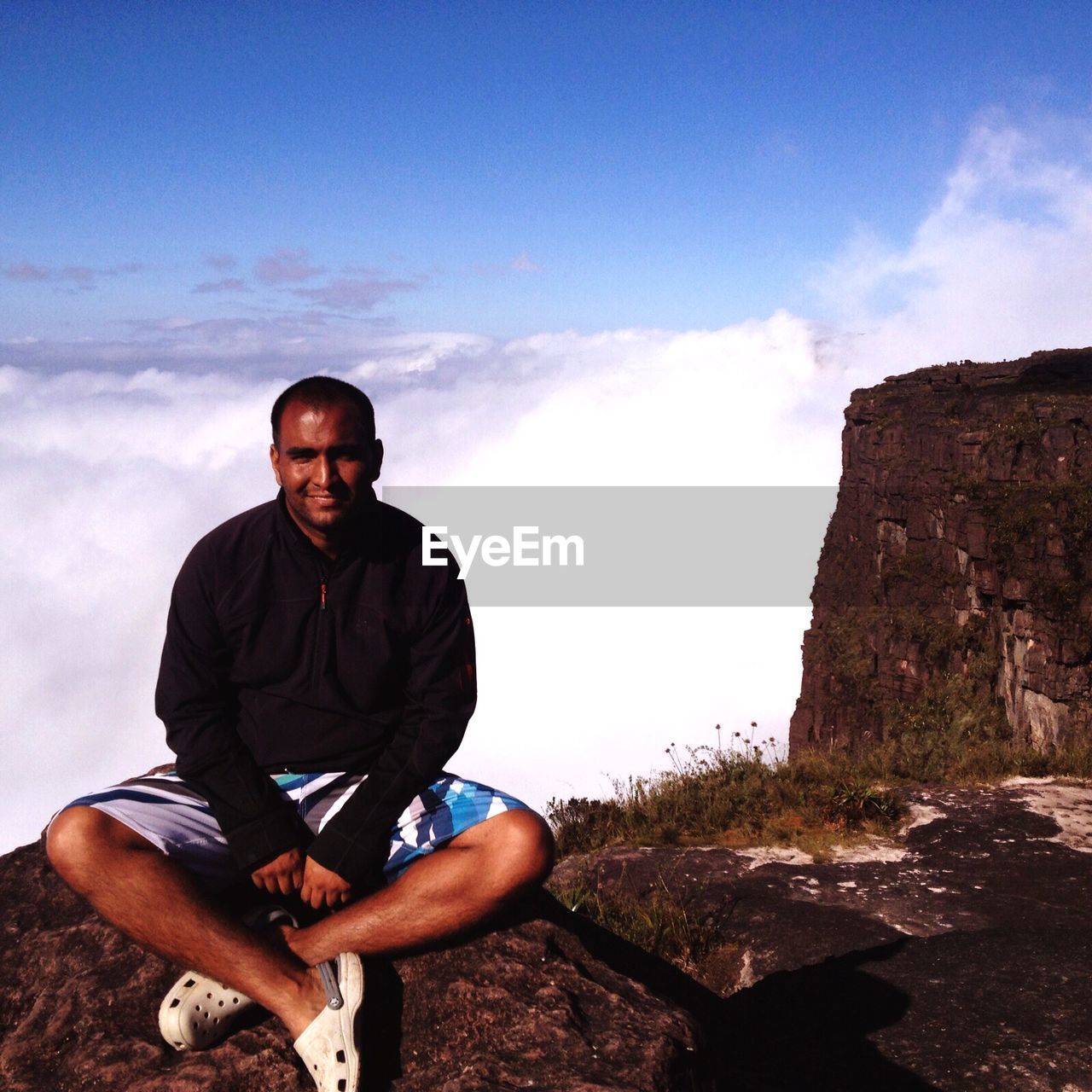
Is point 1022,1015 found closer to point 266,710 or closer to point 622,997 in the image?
point 622,997

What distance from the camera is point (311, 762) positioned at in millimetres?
3615

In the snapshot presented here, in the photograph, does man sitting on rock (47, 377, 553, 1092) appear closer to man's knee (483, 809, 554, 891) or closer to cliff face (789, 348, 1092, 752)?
man's knee (483, 809, 554, 891)

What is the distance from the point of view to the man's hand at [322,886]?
3342mm

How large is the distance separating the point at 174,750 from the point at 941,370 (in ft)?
113

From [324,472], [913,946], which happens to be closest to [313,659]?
[324,472]

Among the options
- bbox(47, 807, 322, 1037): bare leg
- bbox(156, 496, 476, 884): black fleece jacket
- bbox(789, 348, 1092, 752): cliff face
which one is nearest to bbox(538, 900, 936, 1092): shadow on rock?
bbox(156, 496, 476, 884): black fleece jacket

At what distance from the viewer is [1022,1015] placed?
444 cm

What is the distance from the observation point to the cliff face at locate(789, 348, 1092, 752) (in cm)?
1850

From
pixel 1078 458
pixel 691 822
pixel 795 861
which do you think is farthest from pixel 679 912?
pixel 1078 458

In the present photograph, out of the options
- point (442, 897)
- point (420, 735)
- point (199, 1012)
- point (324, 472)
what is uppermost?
point (324, 472)

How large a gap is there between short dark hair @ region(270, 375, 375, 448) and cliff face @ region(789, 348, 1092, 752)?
12.0m

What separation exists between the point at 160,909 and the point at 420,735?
3.17ft

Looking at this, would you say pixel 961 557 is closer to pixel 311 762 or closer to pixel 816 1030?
pixel 816 1030

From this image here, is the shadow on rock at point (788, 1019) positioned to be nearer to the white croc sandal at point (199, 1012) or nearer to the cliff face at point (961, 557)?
the white croc sandal at point (199, 1012)
